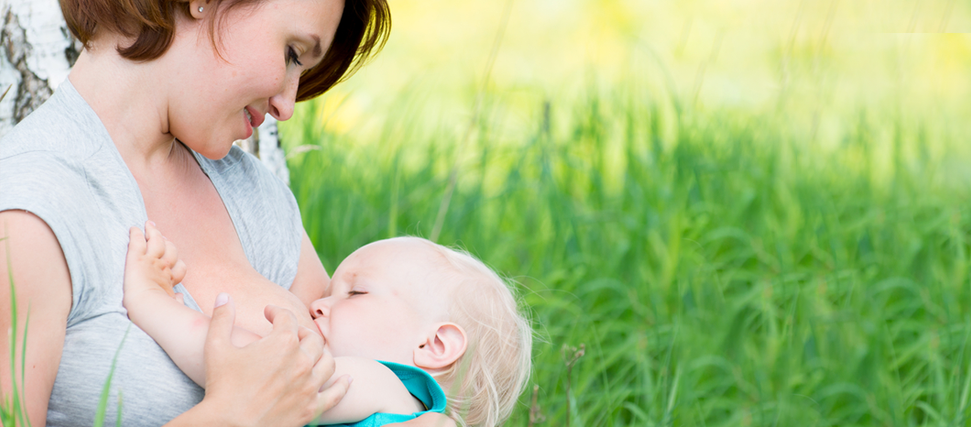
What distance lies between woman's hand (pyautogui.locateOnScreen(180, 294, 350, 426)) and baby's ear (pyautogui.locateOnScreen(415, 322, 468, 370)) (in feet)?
1.12

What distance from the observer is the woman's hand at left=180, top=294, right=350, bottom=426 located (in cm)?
109

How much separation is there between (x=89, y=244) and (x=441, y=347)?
0.74 metres

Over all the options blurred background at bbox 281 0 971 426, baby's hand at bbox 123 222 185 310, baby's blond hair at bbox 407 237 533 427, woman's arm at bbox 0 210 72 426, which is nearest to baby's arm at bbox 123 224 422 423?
baby's hand at bbox 123 222 185 310

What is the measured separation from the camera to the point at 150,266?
1.18 meters

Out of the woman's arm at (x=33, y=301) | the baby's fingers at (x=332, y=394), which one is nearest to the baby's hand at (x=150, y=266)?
the woman's arm at (x=33, y=301)

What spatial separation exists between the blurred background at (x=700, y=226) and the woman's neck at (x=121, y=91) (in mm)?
918

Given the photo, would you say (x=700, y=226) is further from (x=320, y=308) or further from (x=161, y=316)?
(x=161, y=316)

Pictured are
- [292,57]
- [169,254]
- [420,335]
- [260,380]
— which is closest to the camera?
[260,380]

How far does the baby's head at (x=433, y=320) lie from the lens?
1.56m

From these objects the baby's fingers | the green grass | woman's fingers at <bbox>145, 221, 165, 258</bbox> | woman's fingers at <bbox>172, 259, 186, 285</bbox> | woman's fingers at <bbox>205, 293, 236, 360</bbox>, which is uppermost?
woman's fingers at <bbox>145, 221, 165, 258</bbox>

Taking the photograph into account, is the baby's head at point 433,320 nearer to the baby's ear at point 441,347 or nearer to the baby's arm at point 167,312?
the baby's ear at point 441,347

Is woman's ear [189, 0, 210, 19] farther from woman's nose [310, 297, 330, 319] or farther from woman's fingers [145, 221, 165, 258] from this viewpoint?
woman's nose [310, 297, 330, 319]

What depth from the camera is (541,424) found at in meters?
2.25

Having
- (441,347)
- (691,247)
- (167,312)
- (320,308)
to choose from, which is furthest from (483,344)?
(691,247)
